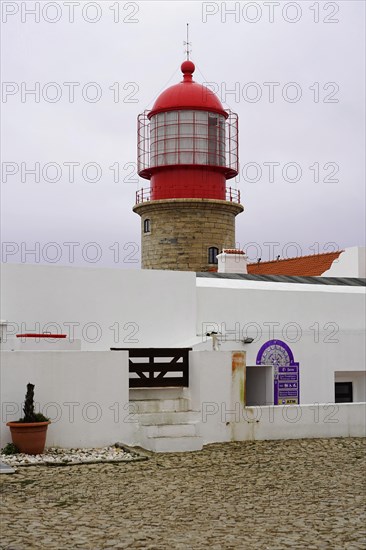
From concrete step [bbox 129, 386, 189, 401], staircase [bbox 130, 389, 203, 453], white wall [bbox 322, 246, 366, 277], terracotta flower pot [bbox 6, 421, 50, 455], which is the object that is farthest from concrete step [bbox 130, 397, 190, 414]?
white wall [bbox 322, 246, 366, 277]

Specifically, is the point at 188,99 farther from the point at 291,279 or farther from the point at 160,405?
the point at 160,405

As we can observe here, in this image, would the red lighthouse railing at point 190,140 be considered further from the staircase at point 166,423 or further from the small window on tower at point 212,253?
the staircase at point 166,423

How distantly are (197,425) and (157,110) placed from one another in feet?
46.1

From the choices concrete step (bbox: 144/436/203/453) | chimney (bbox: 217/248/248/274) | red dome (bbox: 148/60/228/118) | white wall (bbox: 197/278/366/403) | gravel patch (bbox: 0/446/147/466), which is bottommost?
gravel patch (bbox: 0/446/147/466)

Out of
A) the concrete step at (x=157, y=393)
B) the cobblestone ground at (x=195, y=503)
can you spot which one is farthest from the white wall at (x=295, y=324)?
the cobblestone ground at (x=195, y=503)

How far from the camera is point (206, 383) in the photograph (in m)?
14.7

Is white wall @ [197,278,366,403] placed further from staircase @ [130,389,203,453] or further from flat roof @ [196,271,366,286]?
staircase @ [130,389,203,453]

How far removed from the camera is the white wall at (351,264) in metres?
23.1

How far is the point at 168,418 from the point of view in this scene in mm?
14367

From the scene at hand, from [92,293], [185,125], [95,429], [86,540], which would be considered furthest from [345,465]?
[185,125]

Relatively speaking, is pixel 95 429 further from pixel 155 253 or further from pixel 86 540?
pixel 155 253

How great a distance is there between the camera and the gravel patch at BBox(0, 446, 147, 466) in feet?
39.7

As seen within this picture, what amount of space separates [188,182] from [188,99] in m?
2.66

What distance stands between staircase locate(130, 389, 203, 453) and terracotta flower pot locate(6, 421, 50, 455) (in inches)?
73.6
